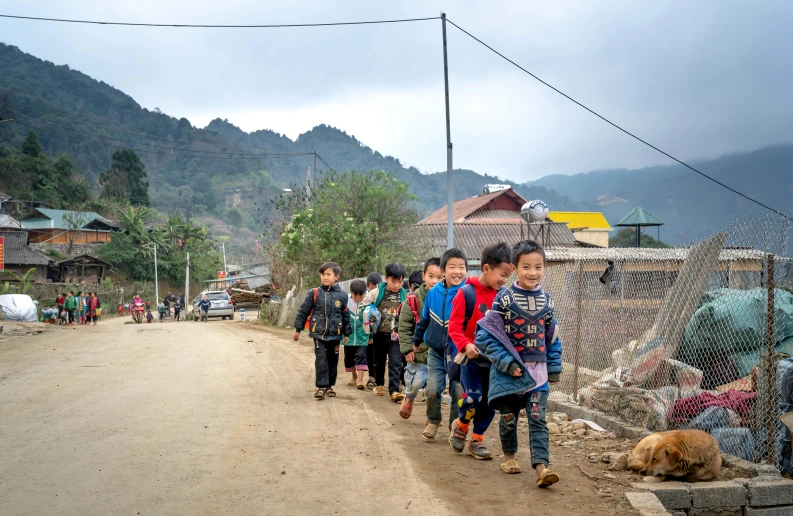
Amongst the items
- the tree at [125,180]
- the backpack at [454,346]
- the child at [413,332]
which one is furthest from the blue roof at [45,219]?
the backpack at [454,346]

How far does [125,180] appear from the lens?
84.4m

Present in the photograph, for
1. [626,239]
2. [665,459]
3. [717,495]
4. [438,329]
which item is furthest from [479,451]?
[626,239]

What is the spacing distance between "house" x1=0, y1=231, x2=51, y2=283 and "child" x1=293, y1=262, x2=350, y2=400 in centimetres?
5028

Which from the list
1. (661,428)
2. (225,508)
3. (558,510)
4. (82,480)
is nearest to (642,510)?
(558,510)

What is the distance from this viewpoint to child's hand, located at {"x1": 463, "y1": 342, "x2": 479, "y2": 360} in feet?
18.2

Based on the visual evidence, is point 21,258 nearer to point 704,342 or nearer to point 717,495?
point 704,342

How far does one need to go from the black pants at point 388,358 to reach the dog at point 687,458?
436 centimetres

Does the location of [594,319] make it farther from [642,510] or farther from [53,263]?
[53,263]

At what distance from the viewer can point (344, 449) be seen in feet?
20.0

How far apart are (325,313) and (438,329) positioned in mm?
2862

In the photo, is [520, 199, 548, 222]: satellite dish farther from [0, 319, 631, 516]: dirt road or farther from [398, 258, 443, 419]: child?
[398, 258, 443, 419]: child

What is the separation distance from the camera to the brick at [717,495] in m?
5.18

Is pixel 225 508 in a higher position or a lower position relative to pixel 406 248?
lower

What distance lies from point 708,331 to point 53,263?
192 feet
